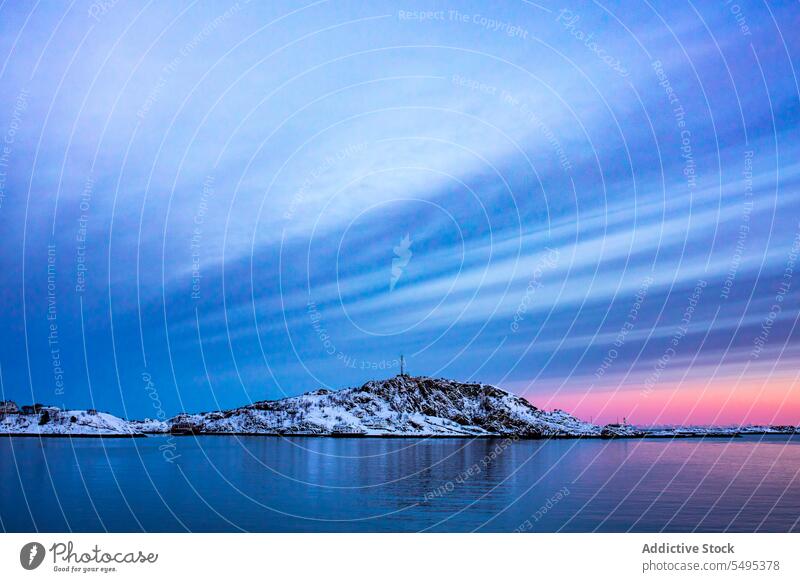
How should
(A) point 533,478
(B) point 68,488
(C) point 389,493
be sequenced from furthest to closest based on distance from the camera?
(A) point 533,478 → (B) point 68,488 → (C) point 389,493

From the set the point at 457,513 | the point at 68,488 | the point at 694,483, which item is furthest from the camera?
the point at 694,483

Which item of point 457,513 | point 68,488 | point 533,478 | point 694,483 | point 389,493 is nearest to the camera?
point 457,513
